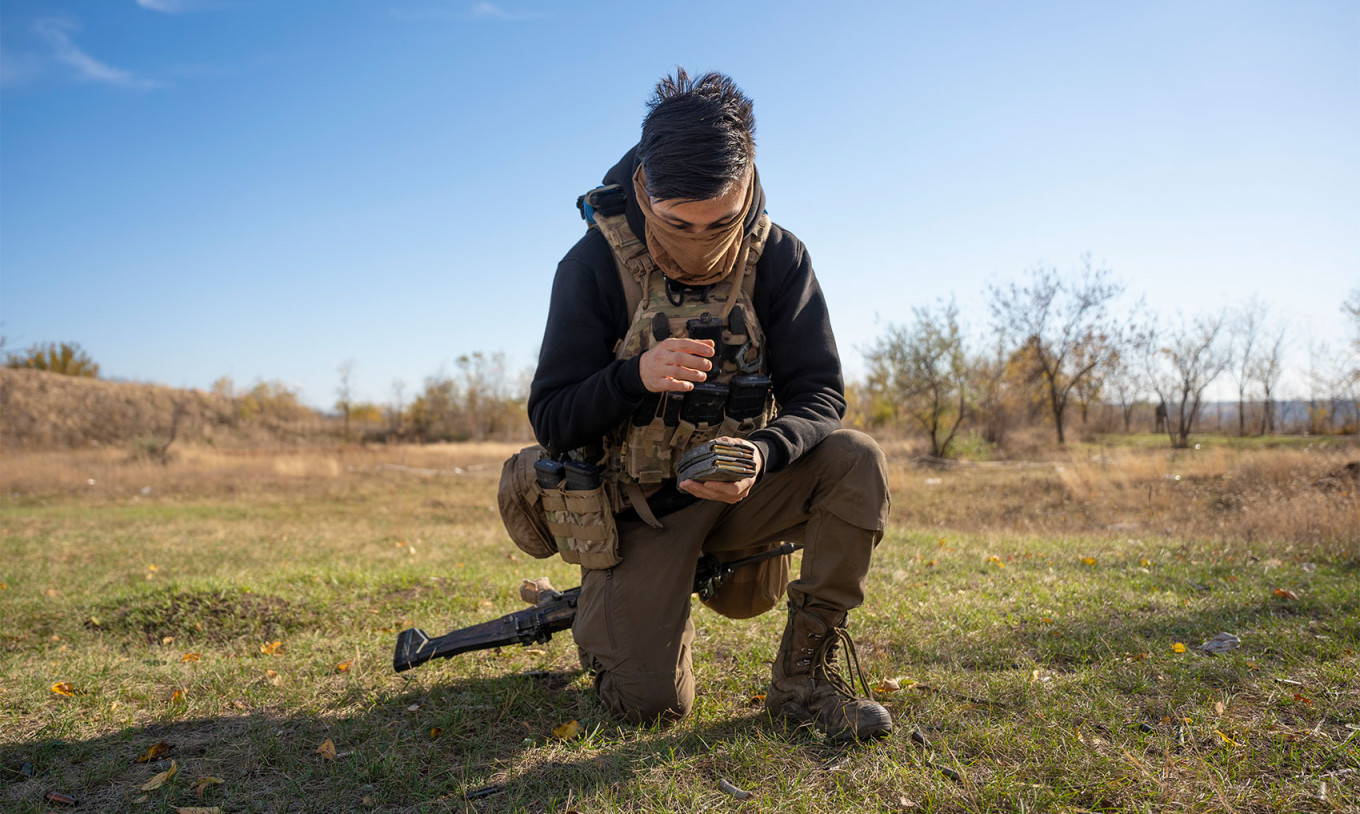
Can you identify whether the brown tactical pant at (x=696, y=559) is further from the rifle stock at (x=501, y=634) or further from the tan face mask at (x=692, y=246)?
the tan face mask at (x=692, y=246)

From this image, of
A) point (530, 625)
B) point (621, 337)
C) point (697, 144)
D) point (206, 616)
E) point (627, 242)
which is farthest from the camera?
point (206, 616)

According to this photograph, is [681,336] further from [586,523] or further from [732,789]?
[732,789]

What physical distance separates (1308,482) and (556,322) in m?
11.9

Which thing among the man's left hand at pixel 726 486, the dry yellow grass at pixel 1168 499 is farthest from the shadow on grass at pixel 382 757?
the dry yellow grass at pixel 1168 499

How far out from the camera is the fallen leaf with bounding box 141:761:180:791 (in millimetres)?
2178

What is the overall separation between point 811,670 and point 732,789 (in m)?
0.58

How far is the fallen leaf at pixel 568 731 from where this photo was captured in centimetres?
246

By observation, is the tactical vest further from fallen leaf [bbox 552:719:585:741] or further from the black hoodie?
fallen leaf [bbox 552:719:585:741]

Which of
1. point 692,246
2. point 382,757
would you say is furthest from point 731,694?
point 692,246

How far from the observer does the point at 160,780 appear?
221cm

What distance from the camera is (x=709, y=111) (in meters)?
2.56

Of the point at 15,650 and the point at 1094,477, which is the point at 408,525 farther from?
the point at 1094,477

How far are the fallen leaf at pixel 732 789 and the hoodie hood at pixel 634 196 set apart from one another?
181 cm

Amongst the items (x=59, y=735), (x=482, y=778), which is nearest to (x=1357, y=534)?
(x=482, y=778)
